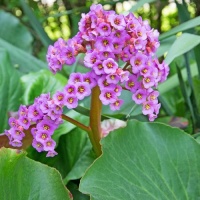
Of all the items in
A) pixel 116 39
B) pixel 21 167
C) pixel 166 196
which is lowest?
pixel 166 196

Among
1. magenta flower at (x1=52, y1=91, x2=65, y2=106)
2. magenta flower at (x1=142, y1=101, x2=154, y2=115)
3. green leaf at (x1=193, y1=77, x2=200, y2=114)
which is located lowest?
green leaf at (x1=193, y1=77, x2=200, y2=114)

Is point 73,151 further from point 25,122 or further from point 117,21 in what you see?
point 117,21

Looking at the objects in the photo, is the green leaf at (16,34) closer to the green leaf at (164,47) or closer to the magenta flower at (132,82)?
the green leaf at (164,47)

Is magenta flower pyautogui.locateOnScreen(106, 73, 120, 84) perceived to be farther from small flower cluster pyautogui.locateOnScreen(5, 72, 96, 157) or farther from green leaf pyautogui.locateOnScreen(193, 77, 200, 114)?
green leaf pyautogui.locateOnScreen(193, 77, 200, 114)

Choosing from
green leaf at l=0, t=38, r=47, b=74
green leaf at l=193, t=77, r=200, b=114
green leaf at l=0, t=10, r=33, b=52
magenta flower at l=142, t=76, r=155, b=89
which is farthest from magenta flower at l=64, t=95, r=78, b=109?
green leaf at l=0, t=10, r=33, b=52

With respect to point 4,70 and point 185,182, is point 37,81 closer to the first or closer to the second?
point 4,70

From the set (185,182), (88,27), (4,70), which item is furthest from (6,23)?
(185,182)
